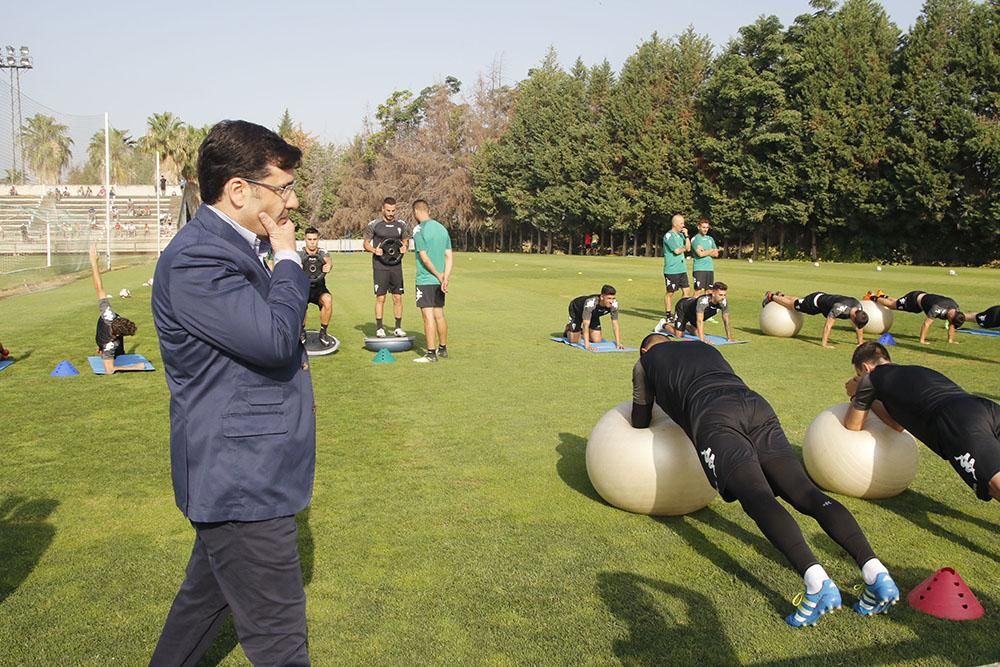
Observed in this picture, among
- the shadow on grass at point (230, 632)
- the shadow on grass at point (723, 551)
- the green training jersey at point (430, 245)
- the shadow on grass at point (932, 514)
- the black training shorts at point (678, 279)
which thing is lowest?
the shadow on grass at point (230, 632)

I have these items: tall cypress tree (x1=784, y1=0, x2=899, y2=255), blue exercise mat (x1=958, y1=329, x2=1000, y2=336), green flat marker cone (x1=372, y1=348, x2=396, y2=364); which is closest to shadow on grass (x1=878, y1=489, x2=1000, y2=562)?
green flat marker cone (x1=372, y1=348, x2=396, y2=364)

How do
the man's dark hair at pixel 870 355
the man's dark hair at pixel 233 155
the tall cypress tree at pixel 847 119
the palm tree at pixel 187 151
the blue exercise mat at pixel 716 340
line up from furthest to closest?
the palm tree at pixel 187 151, the tall cypress tree at pixel 847 119, the blue exercise mat at pixel 716 340, the man's dark hair at pixel 870 355, the man's dark hair at pixel 233 155

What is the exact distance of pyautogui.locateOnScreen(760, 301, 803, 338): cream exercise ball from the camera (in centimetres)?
1505

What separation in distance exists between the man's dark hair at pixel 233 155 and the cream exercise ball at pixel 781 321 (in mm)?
13736

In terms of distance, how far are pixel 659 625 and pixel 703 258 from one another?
13950 millimetres

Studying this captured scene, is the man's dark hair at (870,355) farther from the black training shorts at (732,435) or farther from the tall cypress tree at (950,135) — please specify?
the tall cypress tree at (950,135)

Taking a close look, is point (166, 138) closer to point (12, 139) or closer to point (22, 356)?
point (12, 139)

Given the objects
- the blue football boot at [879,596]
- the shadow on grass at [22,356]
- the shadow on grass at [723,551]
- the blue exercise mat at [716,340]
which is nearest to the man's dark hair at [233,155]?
the shadow on grass at [723,551]

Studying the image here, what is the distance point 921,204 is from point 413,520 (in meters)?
46.8

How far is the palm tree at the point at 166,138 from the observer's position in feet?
247

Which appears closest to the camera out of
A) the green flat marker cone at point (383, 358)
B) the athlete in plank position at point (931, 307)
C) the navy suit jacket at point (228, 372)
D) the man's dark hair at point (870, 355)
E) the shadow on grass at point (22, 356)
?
the navy suit jacket at point (228, 372)

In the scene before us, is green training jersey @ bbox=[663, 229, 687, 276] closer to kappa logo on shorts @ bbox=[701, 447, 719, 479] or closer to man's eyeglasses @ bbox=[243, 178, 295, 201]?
kappa logo on shorts @ bbox=[701, 447, 719, 479]

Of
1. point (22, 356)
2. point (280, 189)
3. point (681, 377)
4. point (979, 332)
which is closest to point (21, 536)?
point (280, 189)

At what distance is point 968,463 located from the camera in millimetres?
4941
